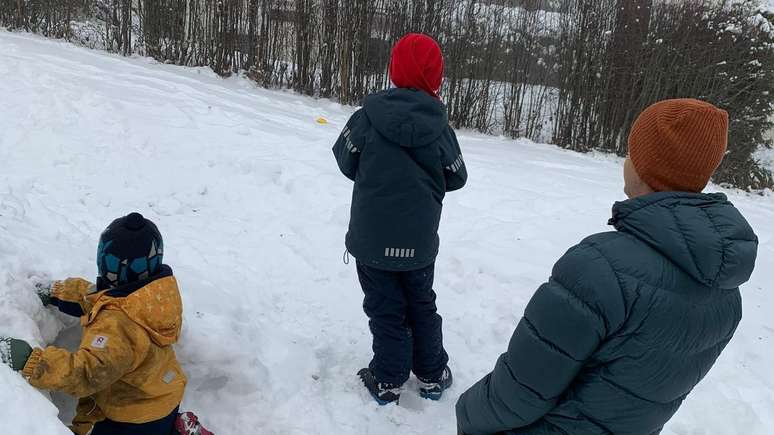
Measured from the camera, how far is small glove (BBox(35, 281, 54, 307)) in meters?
2.65

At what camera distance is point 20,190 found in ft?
13.8

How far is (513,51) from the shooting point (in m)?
10.3

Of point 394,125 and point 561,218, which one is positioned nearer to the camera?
point 394,125

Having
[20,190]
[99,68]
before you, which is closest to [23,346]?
[20,190]

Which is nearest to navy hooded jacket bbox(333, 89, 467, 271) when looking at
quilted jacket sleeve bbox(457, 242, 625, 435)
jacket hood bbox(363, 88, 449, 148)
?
jacket hood bbox(363, 88, 449, 148)

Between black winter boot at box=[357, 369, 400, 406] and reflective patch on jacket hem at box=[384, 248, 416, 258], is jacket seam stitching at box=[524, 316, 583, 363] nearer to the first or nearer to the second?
reflective patch on jacket hem at box=[384, 248, 416, 258]

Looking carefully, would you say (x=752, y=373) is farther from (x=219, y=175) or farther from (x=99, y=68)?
(x=99, y=68)

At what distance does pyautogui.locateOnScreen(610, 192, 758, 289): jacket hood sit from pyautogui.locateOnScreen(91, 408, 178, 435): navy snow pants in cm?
196

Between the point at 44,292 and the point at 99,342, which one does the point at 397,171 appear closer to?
the point at 99,342

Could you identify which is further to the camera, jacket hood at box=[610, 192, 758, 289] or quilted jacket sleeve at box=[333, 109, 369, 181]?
quilted jacket sleeve at box=[333, 109, 369, 181]

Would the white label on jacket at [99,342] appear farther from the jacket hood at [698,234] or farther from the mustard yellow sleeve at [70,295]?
the jacket hood at [698,234]

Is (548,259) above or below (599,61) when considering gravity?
below

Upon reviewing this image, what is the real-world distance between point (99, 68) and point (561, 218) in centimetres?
615

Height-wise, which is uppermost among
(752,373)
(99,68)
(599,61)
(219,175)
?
Answer: (599,61)
